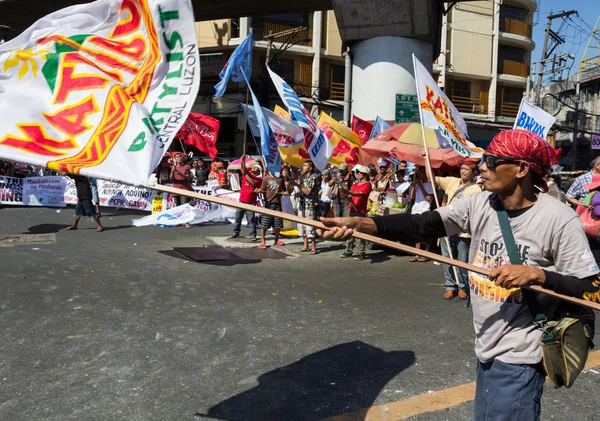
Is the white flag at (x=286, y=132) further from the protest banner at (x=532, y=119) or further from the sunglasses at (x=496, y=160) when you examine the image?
the sunglasses at (x=496, y=160)

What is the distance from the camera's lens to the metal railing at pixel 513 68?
134 feet

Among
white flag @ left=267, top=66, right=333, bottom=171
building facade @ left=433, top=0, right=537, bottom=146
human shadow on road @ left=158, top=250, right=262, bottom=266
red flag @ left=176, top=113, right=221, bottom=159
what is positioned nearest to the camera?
human shadow on road @ left=158, top=250, right=262, bottom=266

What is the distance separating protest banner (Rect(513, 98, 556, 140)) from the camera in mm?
8219

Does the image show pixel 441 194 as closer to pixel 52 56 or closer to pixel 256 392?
pixel 256 392

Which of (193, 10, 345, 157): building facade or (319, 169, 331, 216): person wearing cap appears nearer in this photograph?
(319, 169, 331, 216): person wearing cap

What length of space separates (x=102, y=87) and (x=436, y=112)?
449 centimetres

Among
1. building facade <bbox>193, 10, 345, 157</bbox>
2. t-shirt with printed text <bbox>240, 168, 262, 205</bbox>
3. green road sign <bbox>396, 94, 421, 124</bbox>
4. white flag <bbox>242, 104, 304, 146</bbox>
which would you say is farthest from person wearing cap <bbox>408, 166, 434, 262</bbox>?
building facade <bbox>193, 10, 345, 157</bbox>

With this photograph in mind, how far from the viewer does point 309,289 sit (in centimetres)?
741

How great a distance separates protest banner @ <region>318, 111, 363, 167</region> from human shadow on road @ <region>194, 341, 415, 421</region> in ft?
27.8

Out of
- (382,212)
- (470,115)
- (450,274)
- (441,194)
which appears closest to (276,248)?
(382,212)

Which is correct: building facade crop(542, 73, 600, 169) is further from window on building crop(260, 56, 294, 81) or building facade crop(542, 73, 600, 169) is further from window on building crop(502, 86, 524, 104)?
window on building crop(260, 56, 294, 81)

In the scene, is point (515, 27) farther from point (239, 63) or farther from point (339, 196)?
point (239, 63)

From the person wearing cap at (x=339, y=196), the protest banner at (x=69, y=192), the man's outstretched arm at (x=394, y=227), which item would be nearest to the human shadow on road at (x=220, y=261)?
the person wearing cap at (x=339, y=196)

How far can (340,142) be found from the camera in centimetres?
1324
